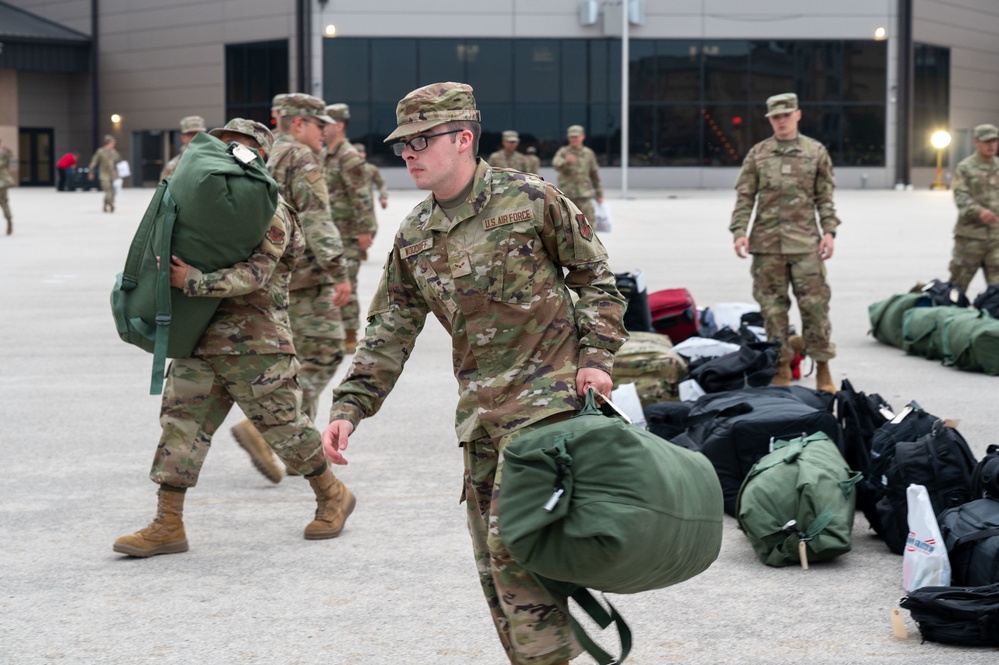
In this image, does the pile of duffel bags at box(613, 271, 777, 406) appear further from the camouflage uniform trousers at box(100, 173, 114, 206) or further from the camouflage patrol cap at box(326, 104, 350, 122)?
the camouflage uniform trousers at box(100, 173, 114, 206)

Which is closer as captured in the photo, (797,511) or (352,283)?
(797,511)

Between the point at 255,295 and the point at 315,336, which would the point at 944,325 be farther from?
the point at 255,295

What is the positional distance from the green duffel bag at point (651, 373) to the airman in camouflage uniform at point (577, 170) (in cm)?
1306

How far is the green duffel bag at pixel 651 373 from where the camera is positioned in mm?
8719

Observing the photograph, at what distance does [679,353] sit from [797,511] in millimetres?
3523

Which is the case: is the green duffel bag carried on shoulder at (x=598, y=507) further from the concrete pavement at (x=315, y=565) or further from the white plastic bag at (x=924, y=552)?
the white plastic bag at (x=924, y=552)

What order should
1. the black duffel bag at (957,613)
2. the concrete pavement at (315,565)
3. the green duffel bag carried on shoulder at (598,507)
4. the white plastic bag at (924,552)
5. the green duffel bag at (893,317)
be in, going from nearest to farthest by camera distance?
the green duffel bag carried on shoulder at (598,507)
the black duffel bag at (957,613)
the concrete pavement at (315,565)
the white plastic bag at (924,552)
the green duffel bag at (893,317)

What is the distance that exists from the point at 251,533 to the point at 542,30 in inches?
1844

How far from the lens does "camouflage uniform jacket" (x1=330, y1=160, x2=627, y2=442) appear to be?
384 cm

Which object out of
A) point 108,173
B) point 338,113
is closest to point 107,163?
point 108,173

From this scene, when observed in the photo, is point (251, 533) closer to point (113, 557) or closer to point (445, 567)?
point (113, 557)

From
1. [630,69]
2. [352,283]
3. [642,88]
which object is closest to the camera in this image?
[352,283]

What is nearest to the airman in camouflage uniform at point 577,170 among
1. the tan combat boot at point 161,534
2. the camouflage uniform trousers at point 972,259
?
the camouflage uniform trousers at point 972,259

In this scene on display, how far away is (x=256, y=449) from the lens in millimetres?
7371
